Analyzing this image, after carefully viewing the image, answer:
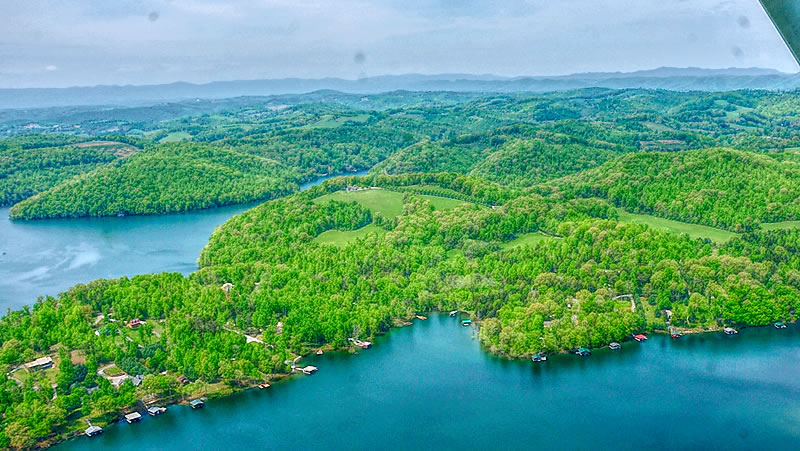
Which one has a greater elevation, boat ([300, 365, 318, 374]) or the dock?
the dock

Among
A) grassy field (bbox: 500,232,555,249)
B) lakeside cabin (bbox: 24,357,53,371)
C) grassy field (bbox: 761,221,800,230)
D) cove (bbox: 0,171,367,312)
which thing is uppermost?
grassy field (bbox: 761,221,800,230)

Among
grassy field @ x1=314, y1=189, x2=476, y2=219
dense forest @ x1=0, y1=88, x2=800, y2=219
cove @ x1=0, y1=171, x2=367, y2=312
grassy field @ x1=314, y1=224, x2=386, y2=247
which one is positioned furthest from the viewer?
dense forest @ x1=0, y1=88, x2=800, y2=219

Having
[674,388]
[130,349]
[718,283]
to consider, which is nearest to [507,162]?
[718,283]

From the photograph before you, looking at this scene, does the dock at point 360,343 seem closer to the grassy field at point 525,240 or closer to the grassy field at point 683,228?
the grassy field at point 525,240

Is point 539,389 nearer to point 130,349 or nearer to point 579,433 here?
point 579,433

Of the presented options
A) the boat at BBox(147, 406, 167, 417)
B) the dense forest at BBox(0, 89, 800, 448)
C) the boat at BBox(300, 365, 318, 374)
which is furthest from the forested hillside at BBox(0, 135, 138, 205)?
the boat at BBox(300, 365, 318, 374)

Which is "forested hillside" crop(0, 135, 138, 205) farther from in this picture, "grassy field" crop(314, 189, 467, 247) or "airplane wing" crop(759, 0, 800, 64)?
"airplane wing" crop(759, 0, 800, 64)

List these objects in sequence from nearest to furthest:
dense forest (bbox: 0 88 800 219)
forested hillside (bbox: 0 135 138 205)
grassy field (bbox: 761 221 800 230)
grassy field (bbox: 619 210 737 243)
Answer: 1. grassy field (bbox: 619 210 737 243)
2. grassy field (bbox: 761 221 800 230)
3. dense forest (bbox: 0 88 800 219)
4. forested hillside (bbox: 0 135 138 205)
